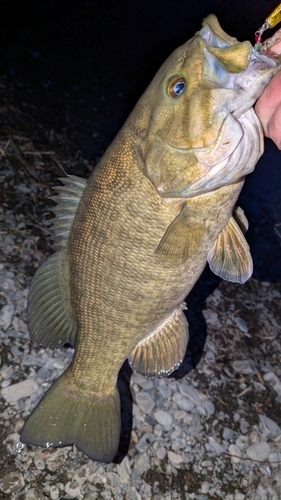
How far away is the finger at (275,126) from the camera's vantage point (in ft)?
6.59

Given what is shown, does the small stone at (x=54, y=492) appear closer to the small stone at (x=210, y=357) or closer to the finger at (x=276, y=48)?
the small stone at (x=210, y=357)

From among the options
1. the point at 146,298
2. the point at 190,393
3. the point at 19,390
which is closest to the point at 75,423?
the point at 19,390

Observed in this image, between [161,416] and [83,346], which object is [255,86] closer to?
[83,346]

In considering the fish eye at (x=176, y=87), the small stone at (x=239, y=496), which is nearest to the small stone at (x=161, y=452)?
the small stone at (x=239, y=496)

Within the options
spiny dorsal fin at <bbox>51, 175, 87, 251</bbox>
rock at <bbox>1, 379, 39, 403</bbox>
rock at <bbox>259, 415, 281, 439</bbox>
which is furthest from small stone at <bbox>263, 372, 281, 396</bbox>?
spiny dorsal fin at <bbox>51, 175, 87, 251</bbox>

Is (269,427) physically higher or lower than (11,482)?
higher

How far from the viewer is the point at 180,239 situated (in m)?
1.88

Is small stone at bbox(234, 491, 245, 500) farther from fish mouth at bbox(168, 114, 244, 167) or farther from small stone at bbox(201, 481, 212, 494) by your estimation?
fish mouth at bbox(168, 114, 244, 167)

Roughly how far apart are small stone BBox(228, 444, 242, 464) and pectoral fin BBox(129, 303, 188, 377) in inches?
47.1

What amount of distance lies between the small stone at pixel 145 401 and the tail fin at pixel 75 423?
0.81 m

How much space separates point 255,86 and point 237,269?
0.86 metres

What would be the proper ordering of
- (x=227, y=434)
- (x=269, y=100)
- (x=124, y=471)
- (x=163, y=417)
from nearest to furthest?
(x=269, y=100) → (x=124, y=471) → (x=163, y=417) → (x=227, y=434)

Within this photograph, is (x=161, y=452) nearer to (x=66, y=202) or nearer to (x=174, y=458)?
(x=174, y=458)

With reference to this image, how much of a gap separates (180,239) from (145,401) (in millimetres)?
1744
